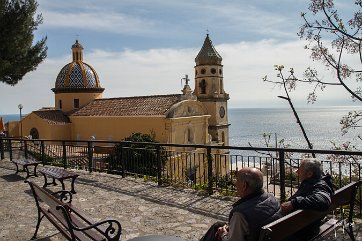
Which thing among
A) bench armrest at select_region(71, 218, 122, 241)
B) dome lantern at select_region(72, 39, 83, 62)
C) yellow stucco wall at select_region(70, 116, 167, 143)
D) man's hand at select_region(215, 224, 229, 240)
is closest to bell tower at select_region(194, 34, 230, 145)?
yellow stucco wall at select_region(70, 116, 167, 143)

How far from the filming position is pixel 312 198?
3684 mm

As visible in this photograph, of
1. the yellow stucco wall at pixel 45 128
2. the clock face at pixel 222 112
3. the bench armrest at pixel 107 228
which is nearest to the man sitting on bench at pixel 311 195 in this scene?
Result: the bench armrest at pixel 107 228

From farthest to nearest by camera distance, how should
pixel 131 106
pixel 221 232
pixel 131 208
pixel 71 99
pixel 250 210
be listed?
pixel 71 99 → pixel 131 106 → pixel 131 208 → pixel 221 232 → pixel 250 210

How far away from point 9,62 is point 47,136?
2127cm

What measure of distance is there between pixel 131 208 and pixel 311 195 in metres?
4.49

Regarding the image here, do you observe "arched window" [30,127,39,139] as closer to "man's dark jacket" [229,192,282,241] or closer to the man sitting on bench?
the man sitting on bench

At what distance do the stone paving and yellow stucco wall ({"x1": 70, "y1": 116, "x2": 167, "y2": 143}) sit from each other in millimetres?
18389

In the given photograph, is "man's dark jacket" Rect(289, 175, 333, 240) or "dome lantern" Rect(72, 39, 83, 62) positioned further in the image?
"dome lantern" Rect(72, 39, 83, 62)

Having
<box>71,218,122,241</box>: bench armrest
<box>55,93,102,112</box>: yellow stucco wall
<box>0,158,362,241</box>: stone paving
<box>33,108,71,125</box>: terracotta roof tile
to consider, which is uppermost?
<box>55,93,102,112</box>: yellow stucco wall

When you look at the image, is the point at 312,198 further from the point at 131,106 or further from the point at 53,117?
the point at 53,117

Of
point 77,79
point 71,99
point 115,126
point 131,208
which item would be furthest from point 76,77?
point 131,208

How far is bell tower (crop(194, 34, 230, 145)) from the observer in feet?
127

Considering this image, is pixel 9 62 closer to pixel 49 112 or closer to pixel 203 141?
pixel 203 141

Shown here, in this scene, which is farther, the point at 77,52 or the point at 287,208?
the point at 77,52
